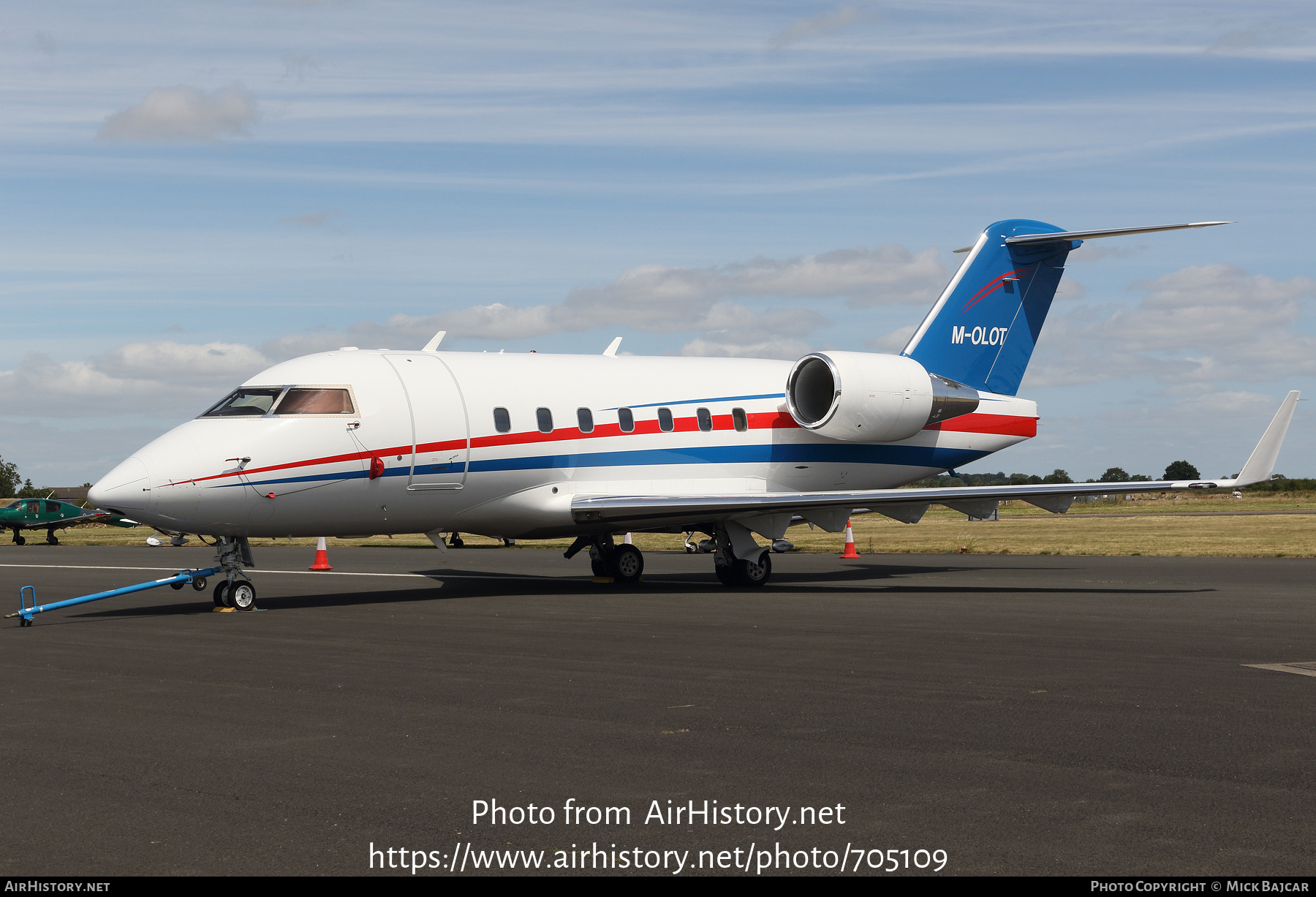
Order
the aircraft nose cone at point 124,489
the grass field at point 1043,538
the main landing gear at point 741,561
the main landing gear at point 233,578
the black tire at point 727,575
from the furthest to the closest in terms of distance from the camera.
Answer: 1. the grass field at point 1043,538
2. the black tire at point 727,575
3. the main landing gear at point 741,561
4. the main landing gear at point 233,578
5. the aircraft nose cone at point 124,489

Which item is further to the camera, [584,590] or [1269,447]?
[584,590]

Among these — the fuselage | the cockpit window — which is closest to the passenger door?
the fuselage

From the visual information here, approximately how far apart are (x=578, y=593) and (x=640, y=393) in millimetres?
3572

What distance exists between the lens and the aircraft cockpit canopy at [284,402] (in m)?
16.8

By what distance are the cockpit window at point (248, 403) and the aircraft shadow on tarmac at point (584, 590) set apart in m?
2.81

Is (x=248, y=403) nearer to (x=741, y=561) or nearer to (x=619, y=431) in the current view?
(x=619, y=431)

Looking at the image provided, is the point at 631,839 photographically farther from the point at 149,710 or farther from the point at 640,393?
the point at 640,393

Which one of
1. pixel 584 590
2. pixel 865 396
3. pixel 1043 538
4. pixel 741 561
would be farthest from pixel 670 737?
pixel 1043 538

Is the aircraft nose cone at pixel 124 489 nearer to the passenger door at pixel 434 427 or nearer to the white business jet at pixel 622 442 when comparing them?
the white business jet at pixel 622 442

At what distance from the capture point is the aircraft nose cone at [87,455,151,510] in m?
14.9

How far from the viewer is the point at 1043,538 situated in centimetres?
3659

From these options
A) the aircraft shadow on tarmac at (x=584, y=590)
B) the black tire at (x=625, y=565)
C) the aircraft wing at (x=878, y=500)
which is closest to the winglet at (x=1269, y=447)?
the aircraft wing at (x=878, y=500)

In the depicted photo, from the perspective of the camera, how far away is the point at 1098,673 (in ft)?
33.9

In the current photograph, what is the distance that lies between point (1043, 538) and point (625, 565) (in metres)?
19.1
